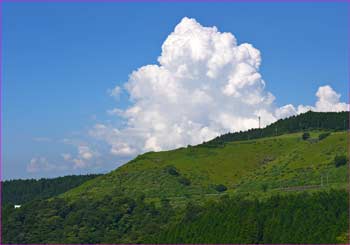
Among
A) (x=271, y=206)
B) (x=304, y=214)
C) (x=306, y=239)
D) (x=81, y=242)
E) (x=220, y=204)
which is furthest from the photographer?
(x=81, y=242)

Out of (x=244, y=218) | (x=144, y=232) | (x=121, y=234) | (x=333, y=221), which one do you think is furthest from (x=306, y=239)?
(x=121, y=234)

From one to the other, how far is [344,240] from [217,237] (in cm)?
5384

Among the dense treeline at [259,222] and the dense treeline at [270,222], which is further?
the dense treeline at [259,222]

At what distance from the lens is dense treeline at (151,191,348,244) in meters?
138

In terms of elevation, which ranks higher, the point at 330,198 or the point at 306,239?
the point at 330,198

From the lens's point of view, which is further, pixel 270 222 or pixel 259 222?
pixel 259 222

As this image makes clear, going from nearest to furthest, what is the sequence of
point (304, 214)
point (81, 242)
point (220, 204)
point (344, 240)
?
1. point (344, 240)
2. point (304, 214)
3. point (220, 204)
4. point (81, 242)

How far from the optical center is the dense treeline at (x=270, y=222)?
13850 cm

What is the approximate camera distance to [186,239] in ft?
522

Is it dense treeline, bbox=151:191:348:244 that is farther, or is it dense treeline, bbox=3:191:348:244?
dense treeline, bbox=3:191:348:244

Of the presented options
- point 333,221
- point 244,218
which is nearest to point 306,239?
point 333,221

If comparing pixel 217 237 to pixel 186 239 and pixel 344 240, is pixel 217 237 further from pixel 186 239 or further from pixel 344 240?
pixel 344 240

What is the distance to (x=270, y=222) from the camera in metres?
149

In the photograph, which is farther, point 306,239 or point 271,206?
point 271,206
